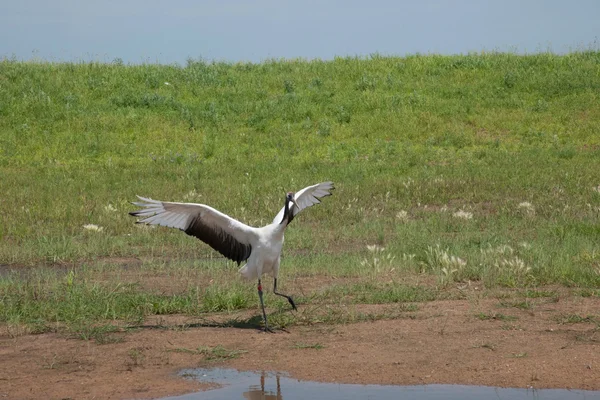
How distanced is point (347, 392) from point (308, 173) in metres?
10.7

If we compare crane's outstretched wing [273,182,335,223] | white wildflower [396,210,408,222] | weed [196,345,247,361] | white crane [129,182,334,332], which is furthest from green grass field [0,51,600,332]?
weed [196,345,247,361]

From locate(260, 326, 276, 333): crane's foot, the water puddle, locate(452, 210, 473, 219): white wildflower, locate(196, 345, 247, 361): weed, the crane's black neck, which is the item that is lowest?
the water puddle

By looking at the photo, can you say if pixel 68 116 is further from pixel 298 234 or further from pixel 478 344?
pixel 478 344

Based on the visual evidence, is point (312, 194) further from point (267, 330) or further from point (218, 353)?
point (218, 353)

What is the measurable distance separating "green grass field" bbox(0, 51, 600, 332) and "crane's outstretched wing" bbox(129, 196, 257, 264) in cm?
62

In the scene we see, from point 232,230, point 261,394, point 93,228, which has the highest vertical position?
point 232,230

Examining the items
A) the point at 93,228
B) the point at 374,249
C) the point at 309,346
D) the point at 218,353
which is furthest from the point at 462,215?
the point at 218,353

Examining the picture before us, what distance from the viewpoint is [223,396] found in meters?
6.25

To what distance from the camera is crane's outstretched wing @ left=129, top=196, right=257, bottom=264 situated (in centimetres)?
802

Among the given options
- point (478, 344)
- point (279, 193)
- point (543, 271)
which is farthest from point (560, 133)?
point (478, 344)

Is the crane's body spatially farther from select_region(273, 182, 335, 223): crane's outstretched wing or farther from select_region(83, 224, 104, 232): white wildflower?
select_region(83, 224, 104, 232): white wildflower

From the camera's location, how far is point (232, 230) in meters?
8.17

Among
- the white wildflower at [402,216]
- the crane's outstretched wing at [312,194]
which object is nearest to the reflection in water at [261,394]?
the crane's outstretched wing at [312,194]

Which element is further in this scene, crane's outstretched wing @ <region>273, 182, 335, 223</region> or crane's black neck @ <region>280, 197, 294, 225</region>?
crane's outstretched wing @ <region>273, 182, 335, 223</region>
